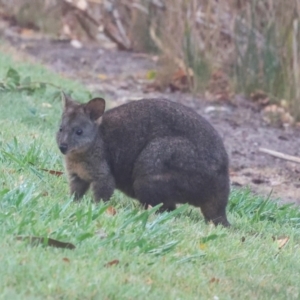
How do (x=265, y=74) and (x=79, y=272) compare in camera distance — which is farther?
(x=265, y=74)

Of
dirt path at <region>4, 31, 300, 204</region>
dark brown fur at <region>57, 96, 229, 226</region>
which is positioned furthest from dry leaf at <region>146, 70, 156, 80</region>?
dark brown fur at <region>57, 96, 229, 226</region>

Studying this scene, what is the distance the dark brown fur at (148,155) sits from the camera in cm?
600

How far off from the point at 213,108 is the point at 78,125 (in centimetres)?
597

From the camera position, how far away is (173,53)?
44.4 feet

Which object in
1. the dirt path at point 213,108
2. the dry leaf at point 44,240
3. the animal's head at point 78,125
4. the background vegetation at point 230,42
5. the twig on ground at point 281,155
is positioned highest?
the animal's head at point 78,125

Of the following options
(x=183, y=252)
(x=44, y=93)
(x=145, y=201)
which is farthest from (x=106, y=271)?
(x=44, y=93)

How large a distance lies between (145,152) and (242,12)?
6618mm

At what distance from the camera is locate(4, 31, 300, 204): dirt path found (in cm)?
920

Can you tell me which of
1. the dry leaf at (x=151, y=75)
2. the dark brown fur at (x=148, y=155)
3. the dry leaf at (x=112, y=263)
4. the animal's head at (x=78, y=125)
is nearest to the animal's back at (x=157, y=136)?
the dark brown fur at (x=148, y=155)

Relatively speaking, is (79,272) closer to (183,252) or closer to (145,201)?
(183,252)

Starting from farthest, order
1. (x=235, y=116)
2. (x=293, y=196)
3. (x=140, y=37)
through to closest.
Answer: (x=140, y=37)
(x=235, y=116)
(x=293, y=196)

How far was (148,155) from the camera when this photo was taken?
606 centimetres

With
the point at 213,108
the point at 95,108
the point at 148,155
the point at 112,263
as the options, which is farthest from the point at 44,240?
the point at 213,108

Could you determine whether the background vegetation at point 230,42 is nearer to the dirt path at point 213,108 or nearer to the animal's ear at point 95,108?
→ the dirt path at point 213,108
